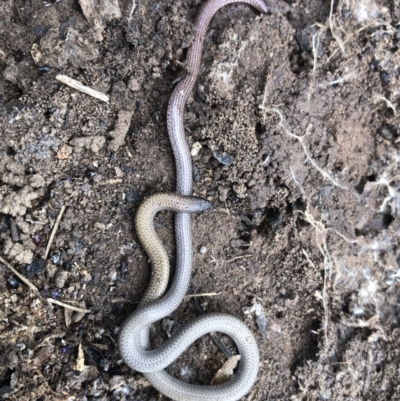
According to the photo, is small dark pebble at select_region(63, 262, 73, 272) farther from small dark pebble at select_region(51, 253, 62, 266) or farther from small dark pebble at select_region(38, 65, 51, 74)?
small dark pebble at select_region(38, 65, 51, 74)

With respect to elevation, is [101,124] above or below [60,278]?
above

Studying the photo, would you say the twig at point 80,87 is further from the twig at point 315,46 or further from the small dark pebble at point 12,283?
the twig at point 315,46

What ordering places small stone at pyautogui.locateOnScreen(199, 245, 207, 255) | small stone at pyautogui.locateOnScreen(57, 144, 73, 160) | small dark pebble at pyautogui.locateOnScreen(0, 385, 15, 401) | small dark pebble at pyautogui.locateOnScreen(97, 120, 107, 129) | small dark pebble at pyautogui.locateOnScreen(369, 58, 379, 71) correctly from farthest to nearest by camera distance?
small dark pebble at pyautogui.locateOnScreen(369, 58, 379, 71) < small stone at pyautogui.locateOnScreen(199, 245, 207, 255) < small dark pebble at pyautogui.locateOnScreen(97, 120, 107, 129) < small stone at pyautogui.locateOnScreen(57, 144, 73, 160) < small dark pebble at pyautogui.locateOnScreen(0, 385, 15, 401)

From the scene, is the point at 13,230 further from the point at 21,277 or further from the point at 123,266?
the point at 123,266

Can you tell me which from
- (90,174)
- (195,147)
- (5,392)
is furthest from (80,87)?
(5,392)

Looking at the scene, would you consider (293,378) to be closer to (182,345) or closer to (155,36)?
(182,345)

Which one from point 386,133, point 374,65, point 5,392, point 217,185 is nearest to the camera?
point 5,392

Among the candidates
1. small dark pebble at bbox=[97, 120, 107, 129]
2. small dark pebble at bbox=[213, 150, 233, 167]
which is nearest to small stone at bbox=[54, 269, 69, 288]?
small dark pebble at bbox=[97, 120, 107, 129]
